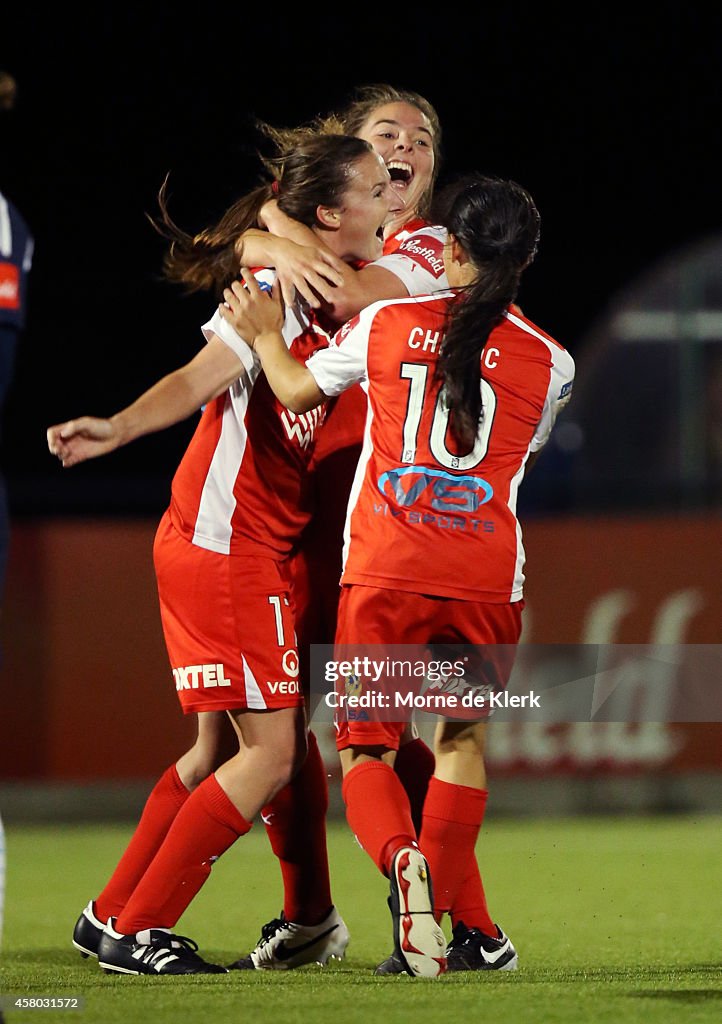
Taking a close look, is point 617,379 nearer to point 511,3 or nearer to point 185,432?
point 185,432

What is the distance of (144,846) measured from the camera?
405 centimetres

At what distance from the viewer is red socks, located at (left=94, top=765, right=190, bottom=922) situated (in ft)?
13.2

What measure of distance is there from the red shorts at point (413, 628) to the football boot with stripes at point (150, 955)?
0.60 meters

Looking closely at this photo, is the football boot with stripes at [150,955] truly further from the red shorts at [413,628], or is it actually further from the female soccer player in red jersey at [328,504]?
the red shorts at [413,628]

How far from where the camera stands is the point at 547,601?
27.5ft

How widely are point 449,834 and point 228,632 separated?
707 millimetres

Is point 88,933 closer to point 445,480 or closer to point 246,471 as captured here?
point 246,471

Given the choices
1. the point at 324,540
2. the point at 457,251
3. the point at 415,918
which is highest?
the point at 457,251

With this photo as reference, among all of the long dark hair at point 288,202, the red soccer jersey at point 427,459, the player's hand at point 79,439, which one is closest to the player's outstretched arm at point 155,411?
the player's hand at point 79,439

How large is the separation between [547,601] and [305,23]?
12.9 meters

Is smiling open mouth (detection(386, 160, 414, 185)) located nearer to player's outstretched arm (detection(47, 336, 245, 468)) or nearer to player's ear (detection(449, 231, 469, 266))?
player's ear (detection(449, 231, 469, 266))

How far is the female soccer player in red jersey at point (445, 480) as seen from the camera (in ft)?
11.7

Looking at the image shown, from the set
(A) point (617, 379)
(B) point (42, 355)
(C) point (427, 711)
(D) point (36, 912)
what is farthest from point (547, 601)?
(B) point (42, 355)

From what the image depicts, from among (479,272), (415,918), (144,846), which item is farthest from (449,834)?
(479,272)
